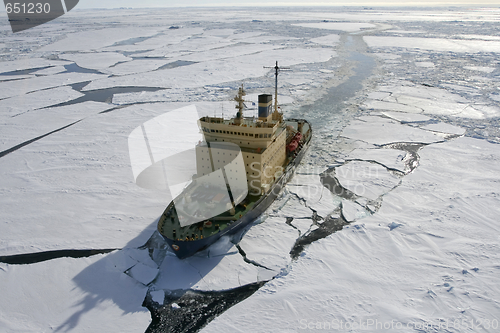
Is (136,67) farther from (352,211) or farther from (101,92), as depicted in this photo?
(352,211)

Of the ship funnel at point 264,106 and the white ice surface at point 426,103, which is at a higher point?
the ship funnel at point 264,106

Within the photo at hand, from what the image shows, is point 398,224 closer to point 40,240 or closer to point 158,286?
point 158,286

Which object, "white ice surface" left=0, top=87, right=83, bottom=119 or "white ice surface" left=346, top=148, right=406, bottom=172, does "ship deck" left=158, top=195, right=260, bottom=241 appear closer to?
"white ice surface" left=346, top=148, right=406, bottom=172

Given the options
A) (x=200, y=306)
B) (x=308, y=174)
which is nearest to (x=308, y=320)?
(x=200, y=306)

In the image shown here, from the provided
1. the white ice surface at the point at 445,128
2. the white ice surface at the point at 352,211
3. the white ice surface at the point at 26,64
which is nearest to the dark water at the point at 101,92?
the white ice surface at the point at 26,64

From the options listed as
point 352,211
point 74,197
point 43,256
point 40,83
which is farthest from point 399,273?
point 40,83

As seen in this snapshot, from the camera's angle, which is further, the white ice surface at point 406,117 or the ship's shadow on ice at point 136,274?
the white ice surface at point 406,117

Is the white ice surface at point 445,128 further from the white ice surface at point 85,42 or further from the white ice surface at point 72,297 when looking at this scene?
the white ice surface at point 85,42

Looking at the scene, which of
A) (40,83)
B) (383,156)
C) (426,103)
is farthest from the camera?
(40,83)
